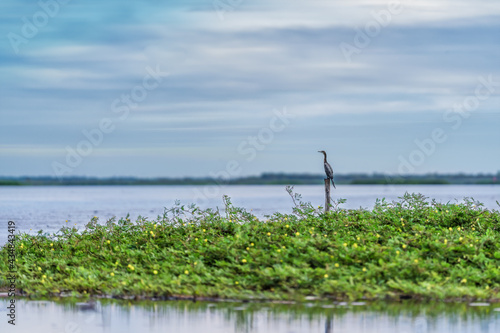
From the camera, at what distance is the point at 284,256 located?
12.5 metres

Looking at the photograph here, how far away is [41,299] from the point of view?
39.1 ft

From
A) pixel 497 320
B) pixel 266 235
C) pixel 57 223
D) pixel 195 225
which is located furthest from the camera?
pixel 57 223

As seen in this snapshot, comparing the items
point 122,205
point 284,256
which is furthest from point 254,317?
point 122,205

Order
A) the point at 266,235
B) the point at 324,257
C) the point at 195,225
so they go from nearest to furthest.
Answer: the point at 324,257 → the point at 266,235 → the point at 195,225

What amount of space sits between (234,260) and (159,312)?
94.4 inches

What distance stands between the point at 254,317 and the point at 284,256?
253 centimetres

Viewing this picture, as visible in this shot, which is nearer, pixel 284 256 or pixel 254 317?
pixel 254 317

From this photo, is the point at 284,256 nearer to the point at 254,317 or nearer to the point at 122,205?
the point at 254,317

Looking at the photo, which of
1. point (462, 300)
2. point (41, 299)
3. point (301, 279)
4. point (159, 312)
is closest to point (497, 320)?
point (462, 300)

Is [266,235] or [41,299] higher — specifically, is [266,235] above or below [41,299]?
above

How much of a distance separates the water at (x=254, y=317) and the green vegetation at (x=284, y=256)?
472 millimetres

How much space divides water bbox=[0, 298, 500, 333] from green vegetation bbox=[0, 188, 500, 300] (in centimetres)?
47

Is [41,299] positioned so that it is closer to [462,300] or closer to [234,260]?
[234,260]

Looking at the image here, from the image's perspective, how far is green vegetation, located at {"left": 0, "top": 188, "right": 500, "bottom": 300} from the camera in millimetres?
11500
